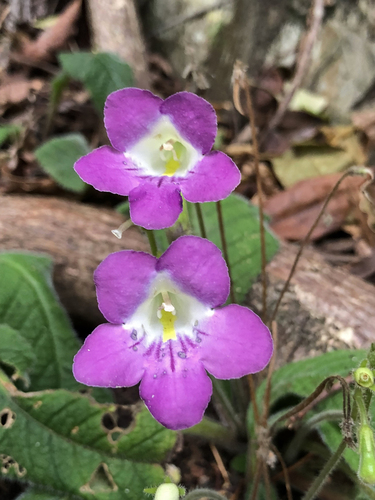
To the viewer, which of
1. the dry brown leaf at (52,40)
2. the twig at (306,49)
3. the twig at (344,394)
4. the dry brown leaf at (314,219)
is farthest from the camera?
the dry brown leaf at (52,40)

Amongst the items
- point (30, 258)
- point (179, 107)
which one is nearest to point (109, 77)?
point (30, 258)

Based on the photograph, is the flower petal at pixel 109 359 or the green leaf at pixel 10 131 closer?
the flower petal at pixel 109 359

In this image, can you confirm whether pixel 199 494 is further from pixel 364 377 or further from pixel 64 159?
pixel 64 159

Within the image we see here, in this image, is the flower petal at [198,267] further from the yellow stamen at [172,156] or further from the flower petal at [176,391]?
the yellow stamen at [172,156]

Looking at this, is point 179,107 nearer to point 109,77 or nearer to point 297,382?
point 297,382

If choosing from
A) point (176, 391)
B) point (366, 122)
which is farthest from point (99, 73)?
point (176, 391)

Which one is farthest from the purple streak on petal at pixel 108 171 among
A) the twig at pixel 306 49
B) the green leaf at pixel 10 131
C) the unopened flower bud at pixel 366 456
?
the twig at pixel 306 49

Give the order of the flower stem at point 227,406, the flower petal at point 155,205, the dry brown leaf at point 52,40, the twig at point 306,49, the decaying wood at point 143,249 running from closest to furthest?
the flower petal at point 155,205 < the flower stem at point 227,406 < the decaying wood at point 143,249 < the twig at point 306,49 < the dry brown leaf at point 52,40
